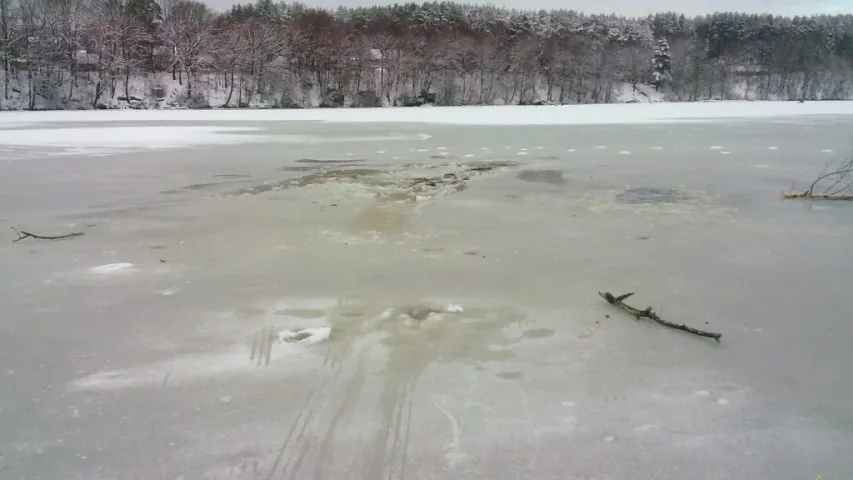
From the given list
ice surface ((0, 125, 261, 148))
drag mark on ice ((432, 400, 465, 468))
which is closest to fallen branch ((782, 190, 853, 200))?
drag mark on ice ((432, 400, 465, 468))

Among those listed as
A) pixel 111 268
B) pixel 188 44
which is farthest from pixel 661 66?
pixel 111 268

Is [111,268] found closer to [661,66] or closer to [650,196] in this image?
[650,196]

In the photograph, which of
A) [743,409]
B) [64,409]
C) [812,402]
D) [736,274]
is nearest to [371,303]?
[64,409]

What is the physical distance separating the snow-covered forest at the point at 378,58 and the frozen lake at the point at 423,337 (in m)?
41.3

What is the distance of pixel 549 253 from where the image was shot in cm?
449

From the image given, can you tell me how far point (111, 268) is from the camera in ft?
13.4

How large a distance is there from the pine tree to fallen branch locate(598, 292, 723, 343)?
69604 millimetres

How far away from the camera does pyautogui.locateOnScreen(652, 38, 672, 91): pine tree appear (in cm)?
6594

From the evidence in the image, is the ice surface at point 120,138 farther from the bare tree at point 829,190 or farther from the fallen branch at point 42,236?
the bare tree at point 829,190

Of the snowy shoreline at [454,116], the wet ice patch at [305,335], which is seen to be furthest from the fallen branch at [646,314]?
the snowy shoreline at [454,116]

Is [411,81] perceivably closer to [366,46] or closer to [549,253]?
[366,46]

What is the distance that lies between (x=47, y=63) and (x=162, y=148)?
37.6m

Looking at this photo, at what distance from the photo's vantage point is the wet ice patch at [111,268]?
157 inches

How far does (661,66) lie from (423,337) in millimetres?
71459
